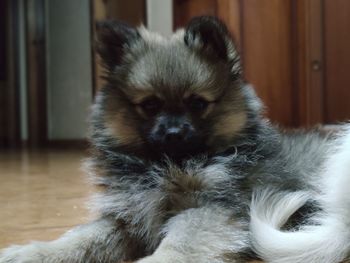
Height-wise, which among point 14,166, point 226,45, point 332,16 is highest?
point 332,16

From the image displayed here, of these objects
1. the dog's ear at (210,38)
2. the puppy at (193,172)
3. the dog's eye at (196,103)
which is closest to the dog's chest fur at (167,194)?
the puppy at (193,172)

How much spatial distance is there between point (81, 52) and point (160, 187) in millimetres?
4958

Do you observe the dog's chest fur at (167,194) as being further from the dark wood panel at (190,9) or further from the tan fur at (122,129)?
the dark wood panel at (190,9)

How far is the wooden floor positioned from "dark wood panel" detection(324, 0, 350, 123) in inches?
46.4

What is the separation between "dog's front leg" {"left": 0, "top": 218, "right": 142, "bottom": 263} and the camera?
1208mm

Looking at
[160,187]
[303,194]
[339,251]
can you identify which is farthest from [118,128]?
[339,251]

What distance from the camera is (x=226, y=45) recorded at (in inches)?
56.4

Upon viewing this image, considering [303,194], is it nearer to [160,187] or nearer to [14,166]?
[160,187]

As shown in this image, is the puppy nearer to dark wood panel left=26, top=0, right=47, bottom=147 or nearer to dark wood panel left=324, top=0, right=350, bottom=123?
dark wood panel left=324, top=0, right=350, bottom=123

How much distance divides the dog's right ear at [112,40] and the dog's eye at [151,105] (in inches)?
6.1

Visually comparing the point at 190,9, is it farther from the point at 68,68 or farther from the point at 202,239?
the point at 68,68

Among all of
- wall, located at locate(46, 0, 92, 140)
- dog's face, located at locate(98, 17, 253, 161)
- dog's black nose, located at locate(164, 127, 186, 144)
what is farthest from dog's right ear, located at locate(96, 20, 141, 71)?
wall, located at locate(46, 0, 92, 140)

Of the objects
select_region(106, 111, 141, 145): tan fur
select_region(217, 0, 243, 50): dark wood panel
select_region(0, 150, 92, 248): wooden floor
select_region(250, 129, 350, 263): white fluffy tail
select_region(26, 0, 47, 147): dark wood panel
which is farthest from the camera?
select_region(26, 0, 47, 147): dark wood panel

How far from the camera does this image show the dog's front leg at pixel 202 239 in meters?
1.14
